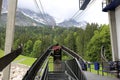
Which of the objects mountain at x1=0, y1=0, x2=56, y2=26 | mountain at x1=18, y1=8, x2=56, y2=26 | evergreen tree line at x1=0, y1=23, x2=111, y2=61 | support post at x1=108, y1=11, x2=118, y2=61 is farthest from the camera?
evergreen tree line at x1=0, y1=23, x2=111, y2=61

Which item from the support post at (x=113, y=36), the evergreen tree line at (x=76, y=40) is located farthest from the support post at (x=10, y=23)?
the evergreen tree line at (x=76, y=40)

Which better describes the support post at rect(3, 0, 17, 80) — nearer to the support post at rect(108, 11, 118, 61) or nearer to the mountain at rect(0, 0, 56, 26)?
the mountain at rect(0, 0, 56, 26)

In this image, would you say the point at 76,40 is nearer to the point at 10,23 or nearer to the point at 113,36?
the point at 113,36

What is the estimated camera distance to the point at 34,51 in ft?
176

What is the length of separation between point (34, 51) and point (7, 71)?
46.1 meters

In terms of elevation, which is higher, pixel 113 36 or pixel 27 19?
pixel 27 19

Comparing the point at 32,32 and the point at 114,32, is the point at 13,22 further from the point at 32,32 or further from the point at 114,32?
the point at 32,32

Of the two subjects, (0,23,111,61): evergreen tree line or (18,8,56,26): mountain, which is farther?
(0,23,111,61): evergreen tree line

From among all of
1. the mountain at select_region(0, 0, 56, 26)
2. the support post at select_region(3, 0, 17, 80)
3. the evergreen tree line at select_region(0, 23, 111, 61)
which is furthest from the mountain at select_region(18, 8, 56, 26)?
the support post at select_region(3, 0, 17, 80)

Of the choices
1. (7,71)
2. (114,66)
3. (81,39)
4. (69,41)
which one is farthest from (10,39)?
(69,41)

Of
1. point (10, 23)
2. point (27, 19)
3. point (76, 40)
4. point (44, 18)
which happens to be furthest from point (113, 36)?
point (27, 19)

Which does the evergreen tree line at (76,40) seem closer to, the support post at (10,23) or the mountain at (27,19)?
the mountain at (27,19)

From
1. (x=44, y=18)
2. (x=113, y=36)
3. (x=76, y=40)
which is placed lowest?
(x=113, y=36)

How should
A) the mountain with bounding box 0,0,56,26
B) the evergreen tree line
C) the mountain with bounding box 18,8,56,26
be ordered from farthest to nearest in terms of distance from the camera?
the evergreen tree line
the mountain with bounding box 18,8,56,26
the mountain with bounding box 0,0,56,26
